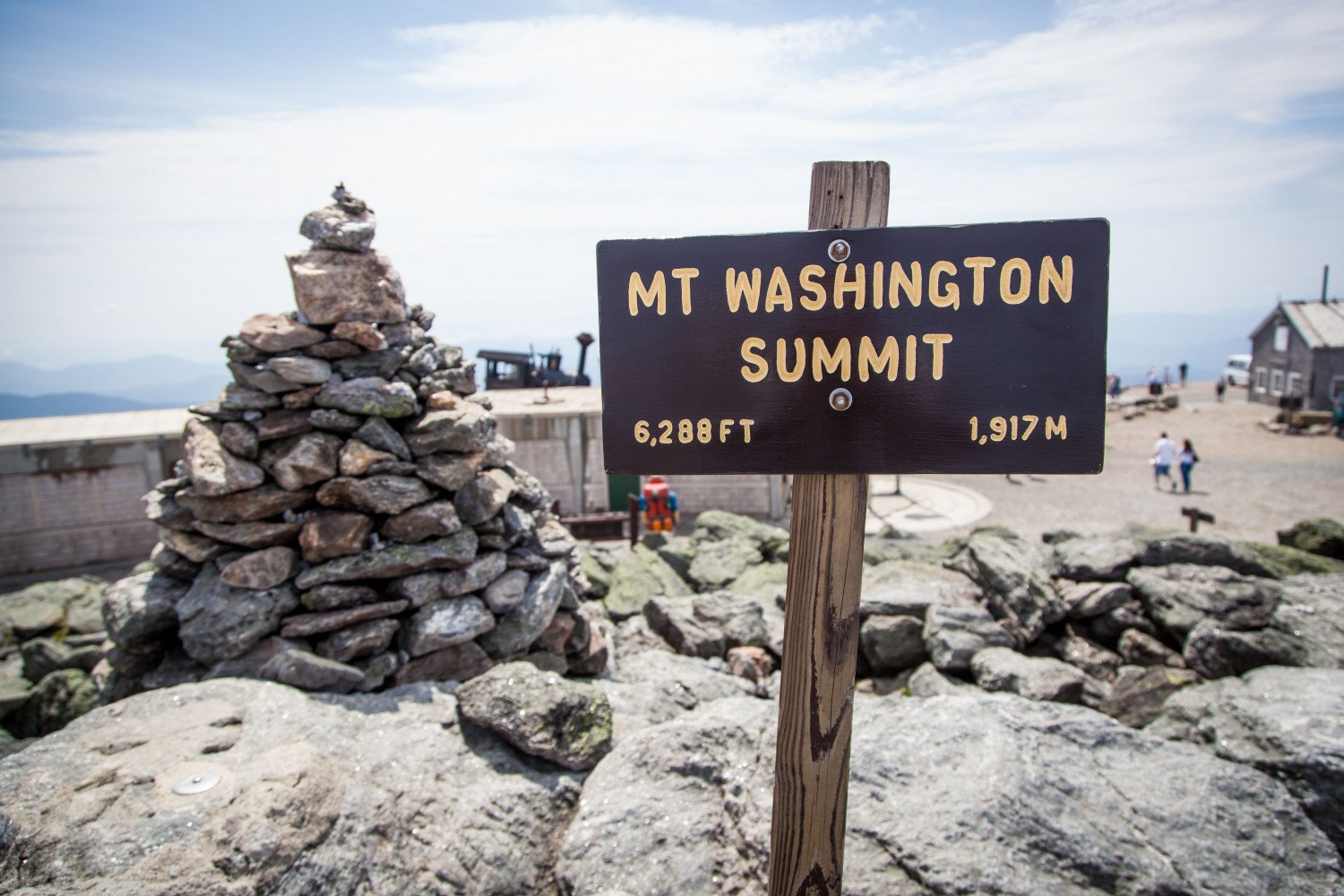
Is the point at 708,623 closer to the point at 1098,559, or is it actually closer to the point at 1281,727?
the point at 1098,559

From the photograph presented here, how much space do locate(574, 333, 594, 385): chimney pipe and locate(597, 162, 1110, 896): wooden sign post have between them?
95.5 ft

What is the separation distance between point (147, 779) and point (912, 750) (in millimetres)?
4331

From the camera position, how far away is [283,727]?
511 cm

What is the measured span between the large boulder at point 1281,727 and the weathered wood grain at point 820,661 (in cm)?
335

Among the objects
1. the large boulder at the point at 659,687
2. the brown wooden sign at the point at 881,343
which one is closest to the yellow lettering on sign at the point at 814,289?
the brown wooden sign at the point at 881,343

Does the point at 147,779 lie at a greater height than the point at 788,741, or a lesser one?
lesser

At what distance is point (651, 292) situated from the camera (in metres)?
2.91

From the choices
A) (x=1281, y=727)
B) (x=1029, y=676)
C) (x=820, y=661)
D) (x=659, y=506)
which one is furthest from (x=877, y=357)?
(x=659, y=506)

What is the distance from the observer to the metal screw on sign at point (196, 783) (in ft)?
13.8

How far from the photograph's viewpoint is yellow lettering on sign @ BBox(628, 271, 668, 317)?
2.91 metres

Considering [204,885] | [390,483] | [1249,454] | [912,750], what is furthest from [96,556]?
[1249,454]

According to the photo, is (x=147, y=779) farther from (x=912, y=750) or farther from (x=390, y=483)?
(x=912, y=750)

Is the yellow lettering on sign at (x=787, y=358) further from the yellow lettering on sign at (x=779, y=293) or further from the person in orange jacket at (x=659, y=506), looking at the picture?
the person in orange jacket at (x=659, y=506)

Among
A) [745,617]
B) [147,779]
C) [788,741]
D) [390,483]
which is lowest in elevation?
[745,617]
